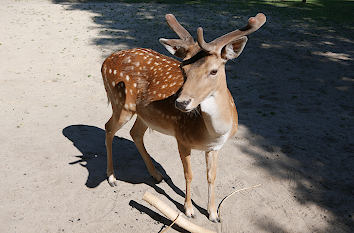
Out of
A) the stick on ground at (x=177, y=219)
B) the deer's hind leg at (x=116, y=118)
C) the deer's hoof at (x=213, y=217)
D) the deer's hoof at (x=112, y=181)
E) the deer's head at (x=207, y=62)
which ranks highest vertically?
the deer's head at (x=207, y=62)

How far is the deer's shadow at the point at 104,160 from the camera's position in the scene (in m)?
5.12

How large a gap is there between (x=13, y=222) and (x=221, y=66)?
312cm

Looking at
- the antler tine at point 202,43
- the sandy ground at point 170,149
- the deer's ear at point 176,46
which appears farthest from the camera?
the sandy ground at point 170,149

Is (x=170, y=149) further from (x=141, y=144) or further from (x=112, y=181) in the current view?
(x=112, y=181)

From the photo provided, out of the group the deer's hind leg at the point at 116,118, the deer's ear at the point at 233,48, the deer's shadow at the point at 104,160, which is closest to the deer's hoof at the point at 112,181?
the deer's hind leg at the point at 116,118

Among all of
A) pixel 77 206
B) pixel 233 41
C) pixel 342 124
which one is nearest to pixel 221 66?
pixel 233 41

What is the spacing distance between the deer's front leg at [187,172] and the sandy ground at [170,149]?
190mm

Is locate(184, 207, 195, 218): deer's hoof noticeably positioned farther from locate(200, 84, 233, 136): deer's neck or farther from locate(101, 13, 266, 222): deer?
locate(200, 84, 233, 136): deer's neck

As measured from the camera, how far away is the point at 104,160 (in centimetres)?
560

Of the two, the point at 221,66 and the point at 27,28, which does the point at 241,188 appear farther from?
the point at 27,28

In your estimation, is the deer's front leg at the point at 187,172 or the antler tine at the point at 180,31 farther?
the deer's front leg at the point at 187,172

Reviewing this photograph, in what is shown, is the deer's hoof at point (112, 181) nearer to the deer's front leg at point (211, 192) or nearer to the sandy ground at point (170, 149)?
the sandy ground at point (170, 149)

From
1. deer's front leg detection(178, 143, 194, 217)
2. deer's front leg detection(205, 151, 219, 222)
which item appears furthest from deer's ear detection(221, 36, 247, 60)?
deer's front leg detection(205, 151, 219, 222)

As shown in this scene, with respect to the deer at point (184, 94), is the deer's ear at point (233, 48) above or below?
above
